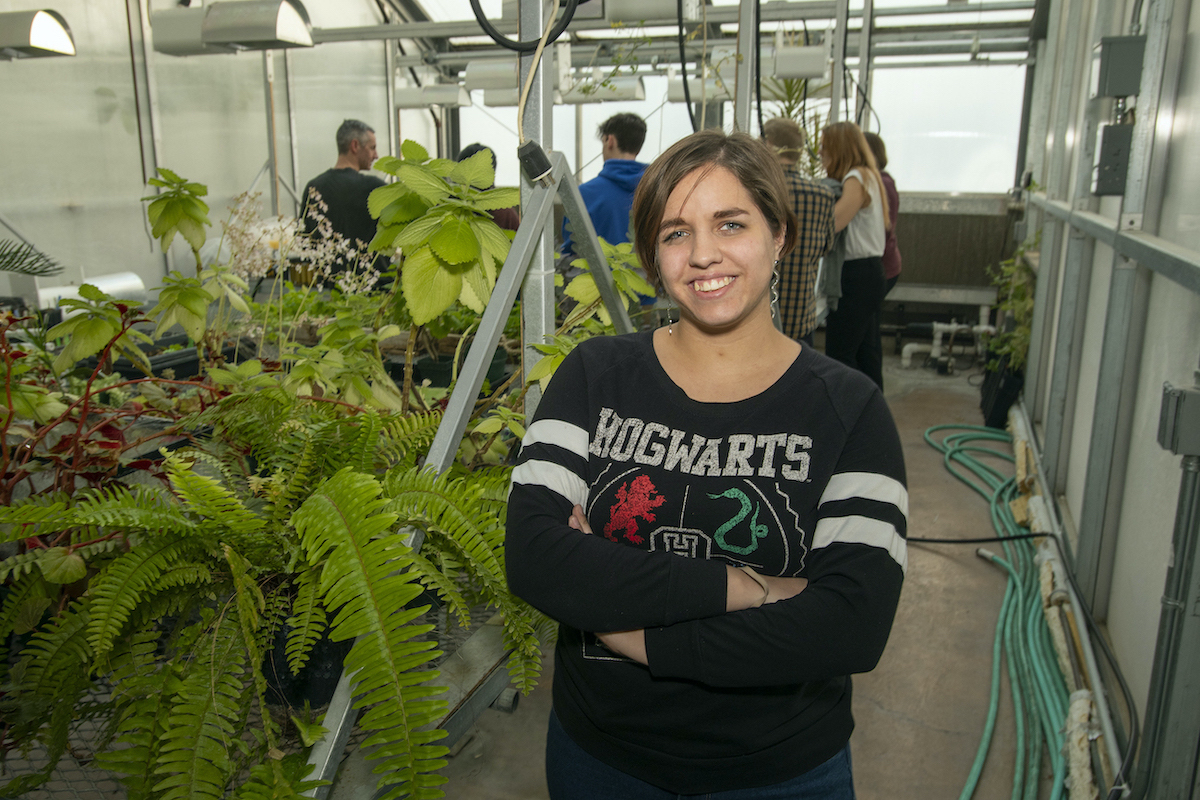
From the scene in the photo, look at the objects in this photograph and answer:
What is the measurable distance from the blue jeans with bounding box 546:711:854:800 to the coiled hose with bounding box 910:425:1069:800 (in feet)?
3.71

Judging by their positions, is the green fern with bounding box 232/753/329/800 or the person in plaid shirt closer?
the green fern with bounding box 232/753/329/800

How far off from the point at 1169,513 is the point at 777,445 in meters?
1.30

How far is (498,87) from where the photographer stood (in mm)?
7102

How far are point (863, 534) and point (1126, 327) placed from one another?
1697 millimetres

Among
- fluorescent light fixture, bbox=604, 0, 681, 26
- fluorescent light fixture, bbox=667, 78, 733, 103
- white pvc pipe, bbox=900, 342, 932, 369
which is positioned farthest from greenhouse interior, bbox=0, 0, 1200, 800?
white pvc pipe, bbox=900, 342, 932, 369

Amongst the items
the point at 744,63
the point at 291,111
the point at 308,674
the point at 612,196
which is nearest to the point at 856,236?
the point at 612,196

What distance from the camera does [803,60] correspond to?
464 centimetres

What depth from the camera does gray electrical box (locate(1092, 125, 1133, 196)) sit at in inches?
87.1

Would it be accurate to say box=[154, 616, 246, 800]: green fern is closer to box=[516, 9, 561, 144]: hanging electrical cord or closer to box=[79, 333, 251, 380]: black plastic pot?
box=[516, 9, 561, 144]: hanging electrical cord

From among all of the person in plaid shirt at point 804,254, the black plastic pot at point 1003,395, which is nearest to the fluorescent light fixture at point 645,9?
the person in plaid shirt at point 804,254

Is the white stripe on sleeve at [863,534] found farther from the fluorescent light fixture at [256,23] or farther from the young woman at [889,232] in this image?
the fluorescent light fixture at [256,23]

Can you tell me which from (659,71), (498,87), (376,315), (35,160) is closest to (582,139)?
(659,71)

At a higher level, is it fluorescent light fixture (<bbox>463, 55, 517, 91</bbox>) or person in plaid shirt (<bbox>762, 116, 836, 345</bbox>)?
fluorescent light fixture (<bbox>463, 55, 517, 91</bbox>)

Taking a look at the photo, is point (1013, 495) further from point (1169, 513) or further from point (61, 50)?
point (61, 50)
